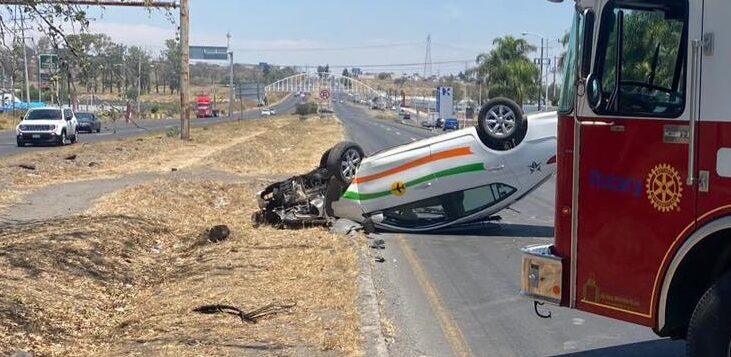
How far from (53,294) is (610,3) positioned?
18.9 feet

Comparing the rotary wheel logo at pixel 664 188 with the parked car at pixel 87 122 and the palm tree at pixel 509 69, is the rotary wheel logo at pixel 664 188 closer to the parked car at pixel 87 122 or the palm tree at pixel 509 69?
the parked car at pixel 87 122

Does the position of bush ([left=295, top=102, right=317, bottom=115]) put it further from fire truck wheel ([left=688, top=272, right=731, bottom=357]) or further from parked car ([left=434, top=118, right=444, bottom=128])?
fire truck wheel ([left=688, top=272, right=731, bottom=357])

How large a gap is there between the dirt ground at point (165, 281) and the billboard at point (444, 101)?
221ft

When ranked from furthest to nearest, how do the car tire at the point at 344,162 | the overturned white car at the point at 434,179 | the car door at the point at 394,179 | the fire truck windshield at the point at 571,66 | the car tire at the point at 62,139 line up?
the car tire at the point at 62,139 → the car tire at the point at 344,162 → the car door at the point at 394,179 → the overturned white car at the point at 434,179 → the fire truck windshield at the point at 571,66

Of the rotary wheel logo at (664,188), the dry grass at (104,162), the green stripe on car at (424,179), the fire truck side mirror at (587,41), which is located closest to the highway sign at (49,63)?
the green stripe on car at (424,179)

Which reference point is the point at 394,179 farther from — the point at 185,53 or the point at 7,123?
the point at 7,123

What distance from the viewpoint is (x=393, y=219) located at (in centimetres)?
1442

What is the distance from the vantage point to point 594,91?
5.82 meters

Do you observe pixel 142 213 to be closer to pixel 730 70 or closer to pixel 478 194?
pixel 478 194

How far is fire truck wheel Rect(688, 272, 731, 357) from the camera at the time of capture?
5.01 meters

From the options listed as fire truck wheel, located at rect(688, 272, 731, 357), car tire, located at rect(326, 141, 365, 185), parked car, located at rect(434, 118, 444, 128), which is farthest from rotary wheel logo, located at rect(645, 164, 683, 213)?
parked car, located at rect(434, 118, 444, 128)

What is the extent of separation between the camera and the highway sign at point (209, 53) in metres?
94.2

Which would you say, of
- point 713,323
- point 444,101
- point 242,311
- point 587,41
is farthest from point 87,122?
point 713,323

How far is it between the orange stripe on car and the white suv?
28224 millimetres
